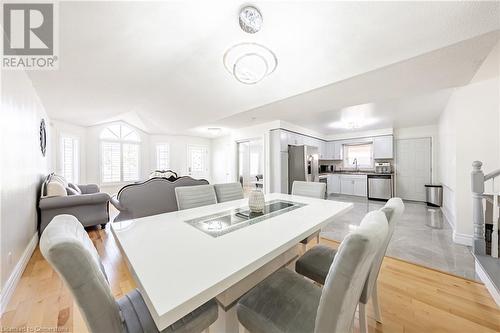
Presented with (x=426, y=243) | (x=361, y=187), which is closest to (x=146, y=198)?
(x=426, y=243)

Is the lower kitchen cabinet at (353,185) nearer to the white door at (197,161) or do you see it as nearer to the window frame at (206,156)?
the window frame at (206,156)

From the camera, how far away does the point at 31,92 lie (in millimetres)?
2693

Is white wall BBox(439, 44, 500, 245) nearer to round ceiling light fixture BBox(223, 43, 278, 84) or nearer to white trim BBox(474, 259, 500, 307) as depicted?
white trim BBox(474, 259, 500, 307)

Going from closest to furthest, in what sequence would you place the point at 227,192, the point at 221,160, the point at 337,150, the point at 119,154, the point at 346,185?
the point at 227,192, the point at 119,154, the point at 346,185, the point at 337,150, the point at 221,160

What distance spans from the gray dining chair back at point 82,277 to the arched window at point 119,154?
6.45m

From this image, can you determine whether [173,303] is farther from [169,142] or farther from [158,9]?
[169,142]

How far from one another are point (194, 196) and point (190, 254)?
1177 millimetres

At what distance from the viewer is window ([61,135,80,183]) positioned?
4853 mm

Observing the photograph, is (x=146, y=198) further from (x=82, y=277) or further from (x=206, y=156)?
(x=206, y=156)

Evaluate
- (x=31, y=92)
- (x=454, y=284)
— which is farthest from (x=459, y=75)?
(x=31, y=92)

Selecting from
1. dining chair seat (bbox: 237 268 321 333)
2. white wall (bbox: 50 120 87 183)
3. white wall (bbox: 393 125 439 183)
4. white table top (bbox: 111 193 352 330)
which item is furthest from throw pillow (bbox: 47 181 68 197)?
white wall (bbox: 393 125 439 183)

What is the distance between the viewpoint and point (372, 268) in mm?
1110

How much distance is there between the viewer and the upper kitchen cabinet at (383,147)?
5.62 metres

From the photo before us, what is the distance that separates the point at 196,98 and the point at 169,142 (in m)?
3.85
